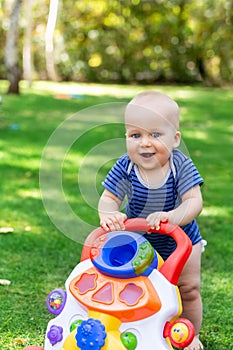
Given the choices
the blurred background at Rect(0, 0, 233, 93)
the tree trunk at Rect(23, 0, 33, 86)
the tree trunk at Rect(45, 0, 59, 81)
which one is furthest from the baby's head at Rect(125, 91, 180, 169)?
the blurred background at Rect(0, 0, 233, 93)

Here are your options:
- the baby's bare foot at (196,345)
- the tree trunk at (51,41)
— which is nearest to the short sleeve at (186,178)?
the baby's bare foot at (196,345)

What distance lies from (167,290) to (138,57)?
15.7 meters

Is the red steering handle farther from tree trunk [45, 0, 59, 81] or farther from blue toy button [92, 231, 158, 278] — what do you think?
tree trunk [45, 0, 59, 81]

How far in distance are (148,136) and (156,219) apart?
30cm

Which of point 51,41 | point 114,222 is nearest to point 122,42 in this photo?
point 51,41

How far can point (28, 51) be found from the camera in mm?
15820

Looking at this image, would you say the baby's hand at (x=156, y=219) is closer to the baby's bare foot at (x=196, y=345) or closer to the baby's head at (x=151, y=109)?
the baby's head at (x=151, y=109)

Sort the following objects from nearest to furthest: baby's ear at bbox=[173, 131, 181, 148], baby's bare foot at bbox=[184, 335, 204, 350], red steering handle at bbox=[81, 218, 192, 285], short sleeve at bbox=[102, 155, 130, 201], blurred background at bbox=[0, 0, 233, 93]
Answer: red steering handle at bbox=[81, 218, 192, 285], baby's ear at bbox=[173, 131, 181, 148], short sleeve at bbox=[102, 155, 130, 201], baby's bare foot at bbox=[184, 335, 204, 350], blurred background at bbox=[0, 0, 233, 93]

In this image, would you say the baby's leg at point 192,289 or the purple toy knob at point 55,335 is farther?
the baby's leg at point 192,289

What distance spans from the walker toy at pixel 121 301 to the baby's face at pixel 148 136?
301mm

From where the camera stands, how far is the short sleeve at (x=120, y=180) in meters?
2.74

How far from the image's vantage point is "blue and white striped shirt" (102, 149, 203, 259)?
270 cm

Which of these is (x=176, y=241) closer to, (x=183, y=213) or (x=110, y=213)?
(x=183, y=213)

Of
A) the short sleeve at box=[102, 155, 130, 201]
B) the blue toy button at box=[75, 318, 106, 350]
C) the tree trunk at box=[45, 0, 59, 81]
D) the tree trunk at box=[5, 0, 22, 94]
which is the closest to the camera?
the blue toy button at box=[75, 318, 106, 350]
